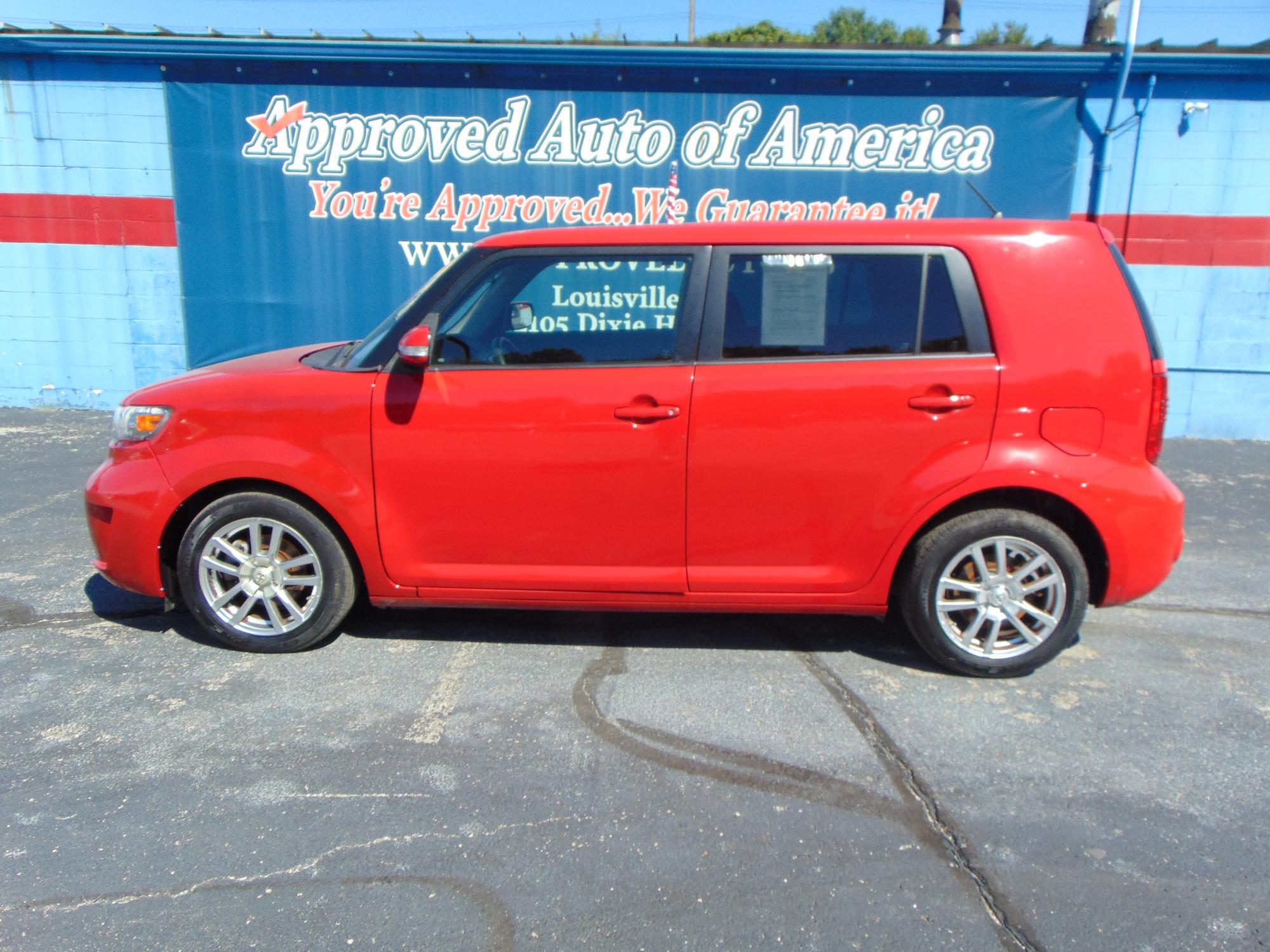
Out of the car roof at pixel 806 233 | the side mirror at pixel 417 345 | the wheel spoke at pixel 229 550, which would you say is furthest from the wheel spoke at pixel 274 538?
the car roof at pixel 806 233

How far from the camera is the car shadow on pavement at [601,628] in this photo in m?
4.08

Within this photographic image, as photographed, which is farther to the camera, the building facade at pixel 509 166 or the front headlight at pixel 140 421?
the building facade at pixel 509 166

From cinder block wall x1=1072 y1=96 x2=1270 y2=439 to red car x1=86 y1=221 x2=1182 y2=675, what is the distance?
6.08 m

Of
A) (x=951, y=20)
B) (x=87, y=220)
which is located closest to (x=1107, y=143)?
(x=951, y=20)

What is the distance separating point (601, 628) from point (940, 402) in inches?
72.3

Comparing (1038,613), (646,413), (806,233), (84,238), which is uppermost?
(84,238)

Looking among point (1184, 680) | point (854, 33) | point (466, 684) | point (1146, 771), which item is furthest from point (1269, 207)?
point (854, 33)

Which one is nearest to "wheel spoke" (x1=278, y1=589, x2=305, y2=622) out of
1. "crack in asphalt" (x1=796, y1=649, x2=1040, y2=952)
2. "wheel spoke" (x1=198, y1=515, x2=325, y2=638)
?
"wheel spoke" (x1=198, y1=515, x2=325, y2=638)

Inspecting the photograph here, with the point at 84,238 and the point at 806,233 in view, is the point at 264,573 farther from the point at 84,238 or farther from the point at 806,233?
the point at 84,238

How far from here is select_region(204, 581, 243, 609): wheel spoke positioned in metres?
3.86

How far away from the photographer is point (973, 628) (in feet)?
12.0

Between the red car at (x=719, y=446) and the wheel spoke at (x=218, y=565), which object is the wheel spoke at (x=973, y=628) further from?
the wheel spoke at (x=218, y=565)

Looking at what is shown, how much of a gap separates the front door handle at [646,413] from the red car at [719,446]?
1cm

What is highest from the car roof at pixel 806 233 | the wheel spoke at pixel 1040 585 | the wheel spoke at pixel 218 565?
the car roof at pixel 806 233
